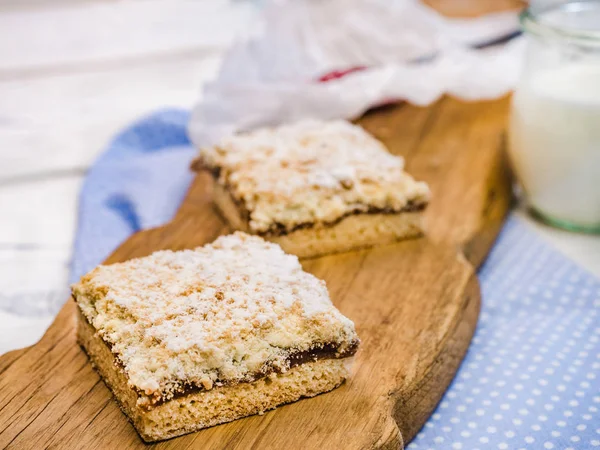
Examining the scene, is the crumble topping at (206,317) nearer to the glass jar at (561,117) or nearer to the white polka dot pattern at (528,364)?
the white polka dot pattern at (528,364)

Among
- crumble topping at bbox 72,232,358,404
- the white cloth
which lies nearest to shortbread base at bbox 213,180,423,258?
crumble topping at bbox 72,232,358,404

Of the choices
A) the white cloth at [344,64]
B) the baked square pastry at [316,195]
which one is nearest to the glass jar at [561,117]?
the baked square pastry at [316,195]

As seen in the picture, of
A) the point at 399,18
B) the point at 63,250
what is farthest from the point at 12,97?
the point at 399,18

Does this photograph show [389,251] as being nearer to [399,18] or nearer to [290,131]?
[290,131]

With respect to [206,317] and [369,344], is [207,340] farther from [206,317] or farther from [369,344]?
[369,344]

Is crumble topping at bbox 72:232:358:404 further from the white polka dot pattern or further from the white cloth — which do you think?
the white cloth
